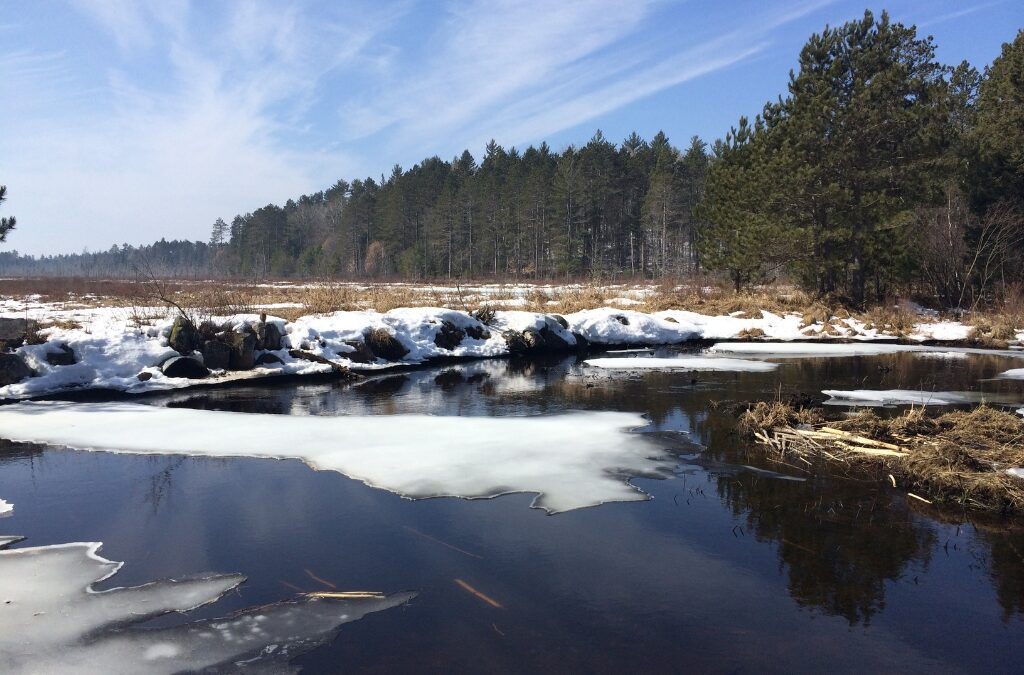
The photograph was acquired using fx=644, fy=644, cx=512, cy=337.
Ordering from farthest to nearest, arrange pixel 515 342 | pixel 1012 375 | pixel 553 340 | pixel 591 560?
1. pixel 553 340
2. pixel 515 342
3. pixel 1012 375
4. pixel 591 560

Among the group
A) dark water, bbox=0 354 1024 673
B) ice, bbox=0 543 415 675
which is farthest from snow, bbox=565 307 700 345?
ice, bbox=0 543 415 675

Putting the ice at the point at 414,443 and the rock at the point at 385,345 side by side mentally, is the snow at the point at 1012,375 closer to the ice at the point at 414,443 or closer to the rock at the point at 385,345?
the ice at the point at 414,443

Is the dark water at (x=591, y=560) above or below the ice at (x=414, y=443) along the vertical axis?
below

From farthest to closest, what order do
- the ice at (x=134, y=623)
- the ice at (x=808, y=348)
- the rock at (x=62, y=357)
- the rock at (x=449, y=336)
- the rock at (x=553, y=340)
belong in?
the rock at (x=553, y=340)
the ice at (x=808, y=348)
the rock at (x=449, y=336)
the rock at (x=62, y=357)
the ice at (x=134, y=623)

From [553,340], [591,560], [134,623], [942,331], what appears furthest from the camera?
[942,331]

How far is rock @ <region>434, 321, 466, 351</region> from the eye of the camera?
1986 centimetres

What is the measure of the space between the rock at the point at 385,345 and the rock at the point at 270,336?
7.80 feet

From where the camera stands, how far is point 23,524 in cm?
635

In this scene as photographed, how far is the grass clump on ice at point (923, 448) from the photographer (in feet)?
22.7

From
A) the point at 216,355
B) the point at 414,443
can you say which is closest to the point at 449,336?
the point at 216,355

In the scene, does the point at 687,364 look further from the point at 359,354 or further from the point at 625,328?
the point at 359,354

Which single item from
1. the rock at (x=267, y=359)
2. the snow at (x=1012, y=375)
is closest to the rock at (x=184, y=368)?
Answer: the rock at (x=267, y=359)

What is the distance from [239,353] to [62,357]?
3.57m

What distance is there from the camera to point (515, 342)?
69.4ft
